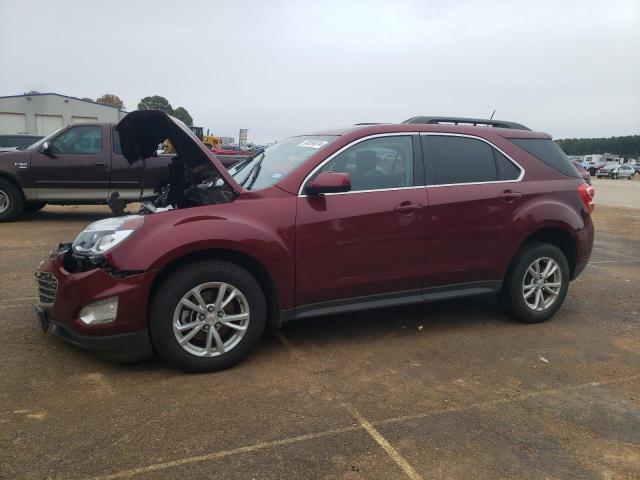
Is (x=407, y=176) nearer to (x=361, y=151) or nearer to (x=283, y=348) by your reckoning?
(x=361, y=151)

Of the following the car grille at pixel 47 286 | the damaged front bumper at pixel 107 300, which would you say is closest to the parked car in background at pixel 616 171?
the damaged front bumper at pixel 107 300

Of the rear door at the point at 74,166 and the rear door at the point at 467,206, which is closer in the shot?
the rear door at the point at 467,206

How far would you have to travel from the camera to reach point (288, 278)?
3654 mm

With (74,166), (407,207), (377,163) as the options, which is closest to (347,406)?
(407,207)

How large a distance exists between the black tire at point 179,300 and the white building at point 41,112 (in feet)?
145

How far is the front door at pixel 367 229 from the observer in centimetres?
371

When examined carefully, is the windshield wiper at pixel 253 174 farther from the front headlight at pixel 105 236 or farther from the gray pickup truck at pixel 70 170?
the gray pickup truck at pixel 70 170

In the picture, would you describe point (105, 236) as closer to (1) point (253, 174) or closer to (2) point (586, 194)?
(1) point (253, 174)

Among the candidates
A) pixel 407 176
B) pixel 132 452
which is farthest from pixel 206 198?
pixel 132 452

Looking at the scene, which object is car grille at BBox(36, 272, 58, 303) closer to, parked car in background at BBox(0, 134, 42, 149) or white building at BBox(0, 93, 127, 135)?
parked car in background at BBox(0, 134, 42, 149)

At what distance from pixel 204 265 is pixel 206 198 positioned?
684 mm

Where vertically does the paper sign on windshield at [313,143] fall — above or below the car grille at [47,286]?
above

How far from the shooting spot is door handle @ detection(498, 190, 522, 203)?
441 cm

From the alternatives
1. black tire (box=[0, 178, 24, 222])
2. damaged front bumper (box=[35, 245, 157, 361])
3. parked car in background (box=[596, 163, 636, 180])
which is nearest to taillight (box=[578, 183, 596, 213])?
damaged front bumper (box=[35, 245, 157, 361])
